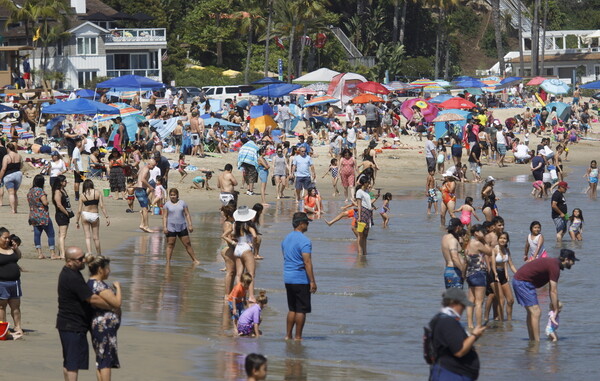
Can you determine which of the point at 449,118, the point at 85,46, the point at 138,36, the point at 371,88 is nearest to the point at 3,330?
the point at 449,118

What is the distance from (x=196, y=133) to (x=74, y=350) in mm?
24405

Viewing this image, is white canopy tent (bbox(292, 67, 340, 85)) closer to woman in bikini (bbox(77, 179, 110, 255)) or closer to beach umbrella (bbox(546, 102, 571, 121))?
beach umbrella (bbox(546, 102, 571, 121))

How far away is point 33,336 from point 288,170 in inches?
673

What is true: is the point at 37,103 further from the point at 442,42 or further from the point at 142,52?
the point at 442,42

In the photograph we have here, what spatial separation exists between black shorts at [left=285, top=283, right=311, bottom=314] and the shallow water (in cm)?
40

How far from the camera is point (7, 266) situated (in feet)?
37.5

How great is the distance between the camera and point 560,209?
20.6 m

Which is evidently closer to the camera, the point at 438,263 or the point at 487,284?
the point at 487,284

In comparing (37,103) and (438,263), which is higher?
(37,103)

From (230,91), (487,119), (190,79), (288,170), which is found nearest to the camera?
(288,170)

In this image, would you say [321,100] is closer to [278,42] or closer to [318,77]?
[318,77]

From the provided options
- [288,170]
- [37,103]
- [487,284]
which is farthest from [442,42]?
[487,284]

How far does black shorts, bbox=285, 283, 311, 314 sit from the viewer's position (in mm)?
11883

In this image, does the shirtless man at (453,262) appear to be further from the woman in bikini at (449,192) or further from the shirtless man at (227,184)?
the woman in bikini at (449,192)
